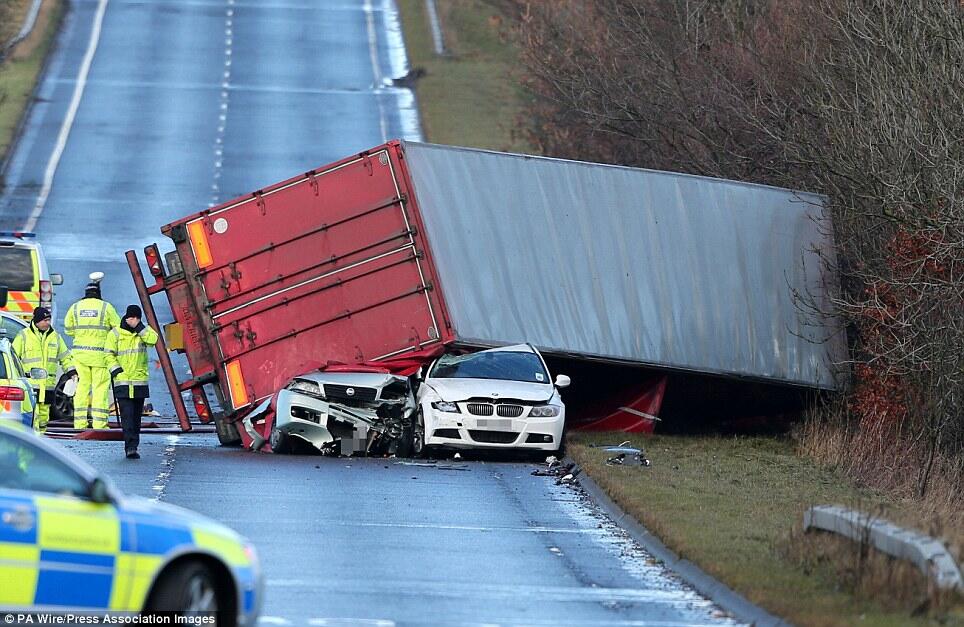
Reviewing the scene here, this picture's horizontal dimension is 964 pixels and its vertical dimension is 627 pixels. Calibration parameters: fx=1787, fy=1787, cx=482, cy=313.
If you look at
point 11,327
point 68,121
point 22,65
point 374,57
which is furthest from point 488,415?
point 374,57

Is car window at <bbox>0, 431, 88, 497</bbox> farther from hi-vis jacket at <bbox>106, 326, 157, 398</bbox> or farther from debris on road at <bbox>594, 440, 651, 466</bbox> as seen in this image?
debris on road at <bbox>594, 440, 651, 466</bbox>

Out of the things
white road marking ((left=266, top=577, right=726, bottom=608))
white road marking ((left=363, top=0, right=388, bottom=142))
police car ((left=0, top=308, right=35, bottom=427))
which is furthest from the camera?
white road marking ((left=363, top=0, right=388, bottom=142))

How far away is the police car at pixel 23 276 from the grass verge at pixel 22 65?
73.2ft

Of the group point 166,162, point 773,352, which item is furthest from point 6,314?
point 166,162

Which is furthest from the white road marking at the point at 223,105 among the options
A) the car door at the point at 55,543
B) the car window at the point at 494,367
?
the car door at the point at 55,543

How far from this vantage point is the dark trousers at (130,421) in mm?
18125

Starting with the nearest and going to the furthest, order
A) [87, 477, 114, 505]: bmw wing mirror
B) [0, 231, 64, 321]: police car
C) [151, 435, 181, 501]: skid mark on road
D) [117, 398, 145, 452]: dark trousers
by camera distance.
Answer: [87, 477, 114, 505]: bmw wing mirror → [151, 435, 181, 501]: skid mark on road → [117, 398, 145, 452]: dark trousers → [0, 231, 64, 321]: police car

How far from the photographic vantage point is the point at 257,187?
42719 mm

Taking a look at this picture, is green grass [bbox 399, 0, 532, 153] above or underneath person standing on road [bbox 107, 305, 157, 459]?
above

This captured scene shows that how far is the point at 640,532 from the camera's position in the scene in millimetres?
14352

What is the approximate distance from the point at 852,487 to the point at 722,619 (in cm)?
734

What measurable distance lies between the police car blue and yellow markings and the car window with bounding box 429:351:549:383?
11388 millimetres

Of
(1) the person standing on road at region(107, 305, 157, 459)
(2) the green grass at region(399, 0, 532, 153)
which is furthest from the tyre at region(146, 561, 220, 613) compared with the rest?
(2) the green grass at region(399, 0, 532, 153)

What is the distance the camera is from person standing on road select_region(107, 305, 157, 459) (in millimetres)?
18469
